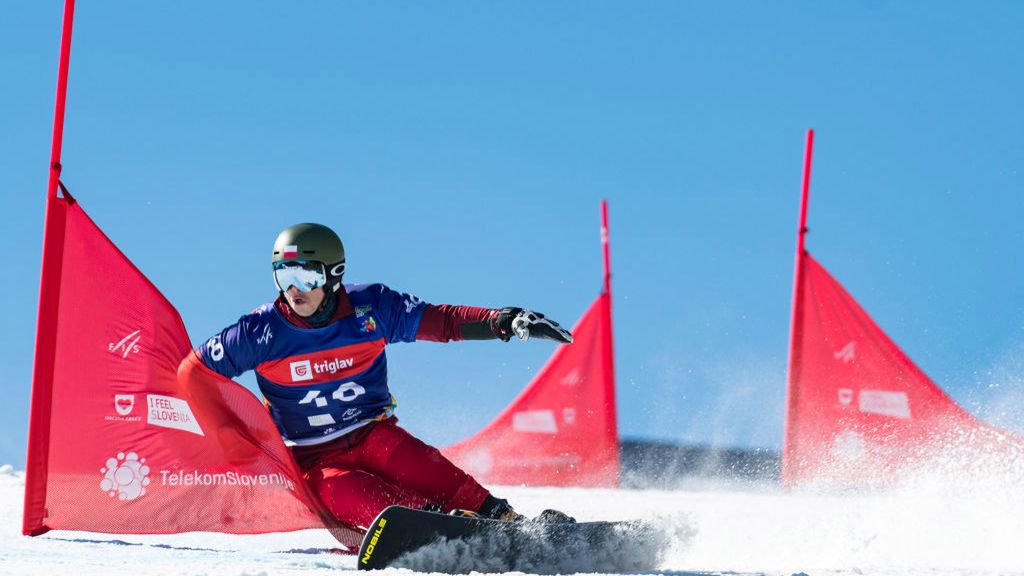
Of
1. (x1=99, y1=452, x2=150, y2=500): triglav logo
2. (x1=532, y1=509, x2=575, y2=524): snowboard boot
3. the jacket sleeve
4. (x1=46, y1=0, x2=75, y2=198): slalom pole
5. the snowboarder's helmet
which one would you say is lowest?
(x1=532, y1=509, x2=575, y2=524): snowboard boot

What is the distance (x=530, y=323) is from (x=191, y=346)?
1640 millimetres

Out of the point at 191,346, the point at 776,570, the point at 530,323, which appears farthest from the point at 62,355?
the point at 776,570

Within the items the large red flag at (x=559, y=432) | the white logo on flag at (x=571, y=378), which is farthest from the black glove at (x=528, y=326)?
the white logo on flag at (x=571, y=378)

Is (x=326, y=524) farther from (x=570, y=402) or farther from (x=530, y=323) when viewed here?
(x=570, y=402)

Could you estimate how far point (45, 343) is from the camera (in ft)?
15.9

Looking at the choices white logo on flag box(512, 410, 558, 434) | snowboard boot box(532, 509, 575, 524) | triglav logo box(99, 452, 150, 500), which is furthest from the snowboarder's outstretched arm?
white logo on flag box(512, 410, 558, 434)

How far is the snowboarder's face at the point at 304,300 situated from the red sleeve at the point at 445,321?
19.7 inches

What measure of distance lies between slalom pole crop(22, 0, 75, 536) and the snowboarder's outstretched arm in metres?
1.87

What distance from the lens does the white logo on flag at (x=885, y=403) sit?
8891 millimetres

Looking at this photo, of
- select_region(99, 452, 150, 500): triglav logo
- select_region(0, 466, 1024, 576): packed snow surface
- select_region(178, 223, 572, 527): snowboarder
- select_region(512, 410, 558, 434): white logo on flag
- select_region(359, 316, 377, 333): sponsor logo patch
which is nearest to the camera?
select_region(0, 466, 1024, 576): packed snow surface

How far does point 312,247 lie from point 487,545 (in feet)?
5.23

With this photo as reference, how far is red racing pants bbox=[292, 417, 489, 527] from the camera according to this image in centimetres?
421

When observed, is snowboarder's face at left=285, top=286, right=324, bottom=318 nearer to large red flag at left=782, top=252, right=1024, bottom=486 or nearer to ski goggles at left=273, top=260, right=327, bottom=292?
ski goggles at left=273, top=260, right=327, bottom=292

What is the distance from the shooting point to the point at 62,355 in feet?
15.9
